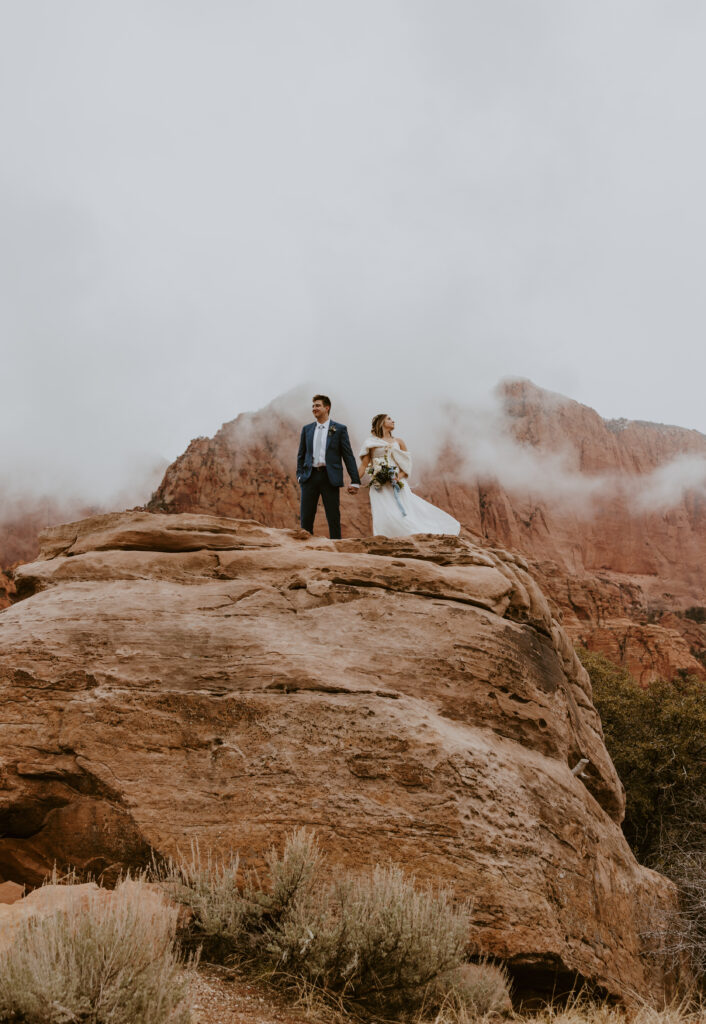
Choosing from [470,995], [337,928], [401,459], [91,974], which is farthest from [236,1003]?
[401,459]

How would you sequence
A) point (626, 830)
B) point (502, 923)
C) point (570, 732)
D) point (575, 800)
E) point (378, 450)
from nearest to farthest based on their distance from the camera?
point (502, 923) → point (575, 800) → point (570, 732) → point (378, 450) → point (626, 830)

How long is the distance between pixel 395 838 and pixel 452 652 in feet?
6.69

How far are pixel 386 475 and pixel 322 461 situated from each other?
38.2 inches

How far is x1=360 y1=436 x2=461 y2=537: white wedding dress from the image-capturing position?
1024 centimetres

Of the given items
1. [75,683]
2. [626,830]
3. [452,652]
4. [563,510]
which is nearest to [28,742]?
[75,683]

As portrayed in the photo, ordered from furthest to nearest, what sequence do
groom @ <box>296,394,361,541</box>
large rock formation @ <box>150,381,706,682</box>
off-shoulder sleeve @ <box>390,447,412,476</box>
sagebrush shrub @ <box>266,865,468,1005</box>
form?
large rock formation @ <box>150,381,706,682</box> → off-shoulder sleeve @ <box>390,447,412,476</box> → groom @ <box>296,394,361,541</box> → sagebrush shrub @ <box>266,865,468,1005</box>

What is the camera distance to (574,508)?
243 feet

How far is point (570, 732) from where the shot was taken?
7863mm

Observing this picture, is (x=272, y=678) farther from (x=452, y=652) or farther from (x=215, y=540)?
(x=215, y=540)

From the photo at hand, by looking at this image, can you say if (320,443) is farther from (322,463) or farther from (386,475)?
(386,475)

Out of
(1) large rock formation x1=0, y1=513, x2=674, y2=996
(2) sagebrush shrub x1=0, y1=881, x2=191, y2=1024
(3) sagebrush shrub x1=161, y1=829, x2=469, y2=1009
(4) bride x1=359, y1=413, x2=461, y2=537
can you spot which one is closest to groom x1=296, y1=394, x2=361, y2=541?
(4) bride x1=359, y1=413, x2=461, y2=537

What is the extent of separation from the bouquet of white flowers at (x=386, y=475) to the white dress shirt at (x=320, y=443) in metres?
0.75

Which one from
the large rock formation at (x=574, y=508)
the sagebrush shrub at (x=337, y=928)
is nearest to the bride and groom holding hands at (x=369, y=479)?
the sagebrush shrub at (x=337, y=928)

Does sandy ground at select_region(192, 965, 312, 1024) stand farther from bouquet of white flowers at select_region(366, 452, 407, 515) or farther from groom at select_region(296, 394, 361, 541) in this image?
bouquet of white flowers at select_region(366, 452, 407, 515)
